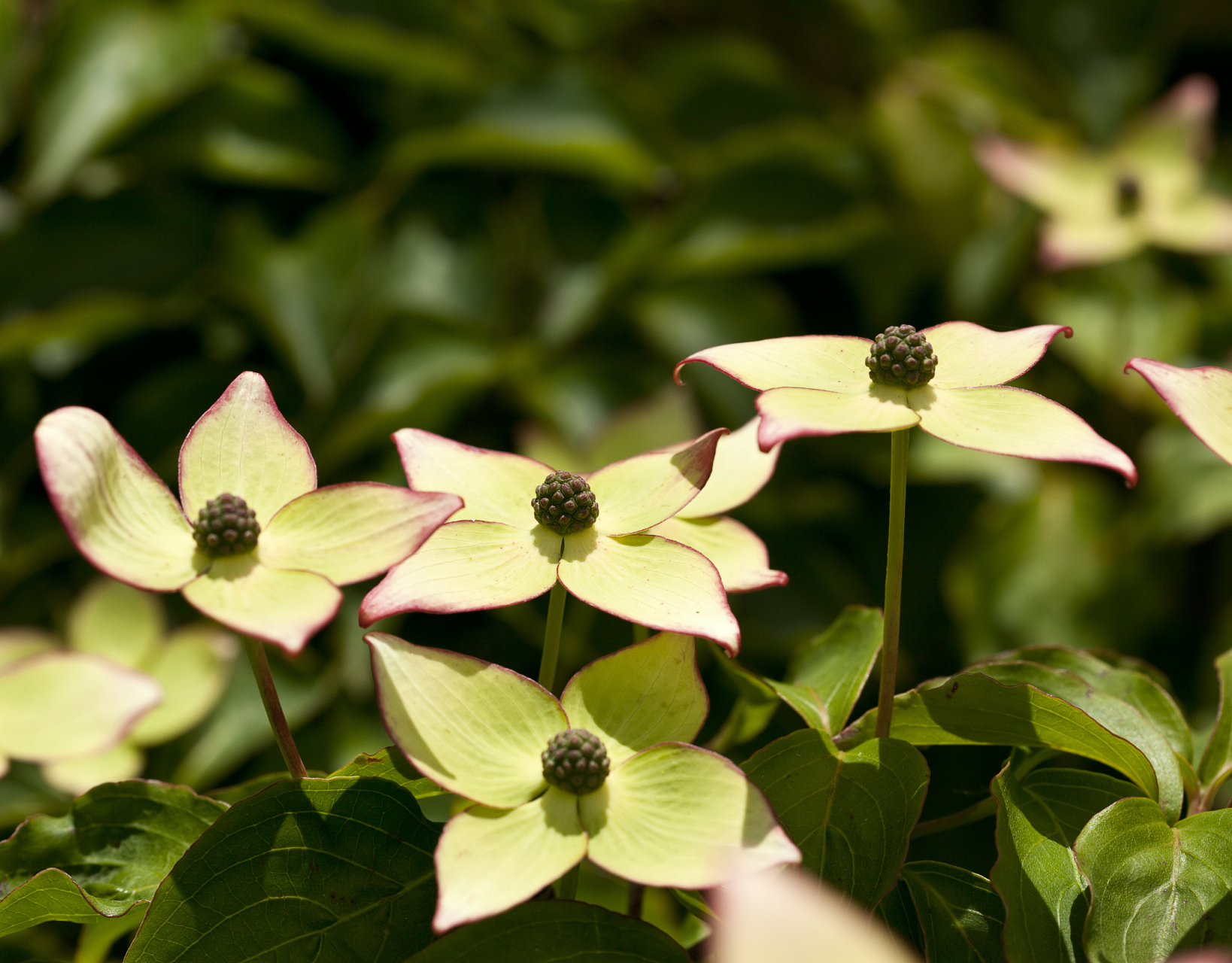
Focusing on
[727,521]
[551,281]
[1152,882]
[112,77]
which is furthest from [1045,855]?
[112,77]

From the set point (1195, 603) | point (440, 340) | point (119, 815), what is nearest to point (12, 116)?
point (440, 340)

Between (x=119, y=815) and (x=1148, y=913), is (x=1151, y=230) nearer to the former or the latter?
(x=1148, y=913)

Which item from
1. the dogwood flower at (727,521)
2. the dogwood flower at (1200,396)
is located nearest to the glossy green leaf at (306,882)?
the dogwood flower at (727,521)

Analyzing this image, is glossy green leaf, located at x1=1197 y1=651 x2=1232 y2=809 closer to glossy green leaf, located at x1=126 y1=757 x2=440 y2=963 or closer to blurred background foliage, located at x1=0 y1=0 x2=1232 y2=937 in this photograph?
glossy green leaf, located at x1=126 y1=757 x2=440 y2=963

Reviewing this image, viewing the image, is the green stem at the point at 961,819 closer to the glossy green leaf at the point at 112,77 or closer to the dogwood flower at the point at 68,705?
the dogwood flower at the point at 68,705

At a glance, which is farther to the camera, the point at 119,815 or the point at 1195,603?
the point at 1195,603

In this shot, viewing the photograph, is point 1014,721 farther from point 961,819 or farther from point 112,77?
point 112,77

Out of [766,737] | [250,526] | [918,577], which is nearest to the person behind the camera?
[250,526]

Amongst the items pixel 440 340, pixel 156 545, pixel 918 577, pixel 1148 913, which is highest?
pixel 156 545
